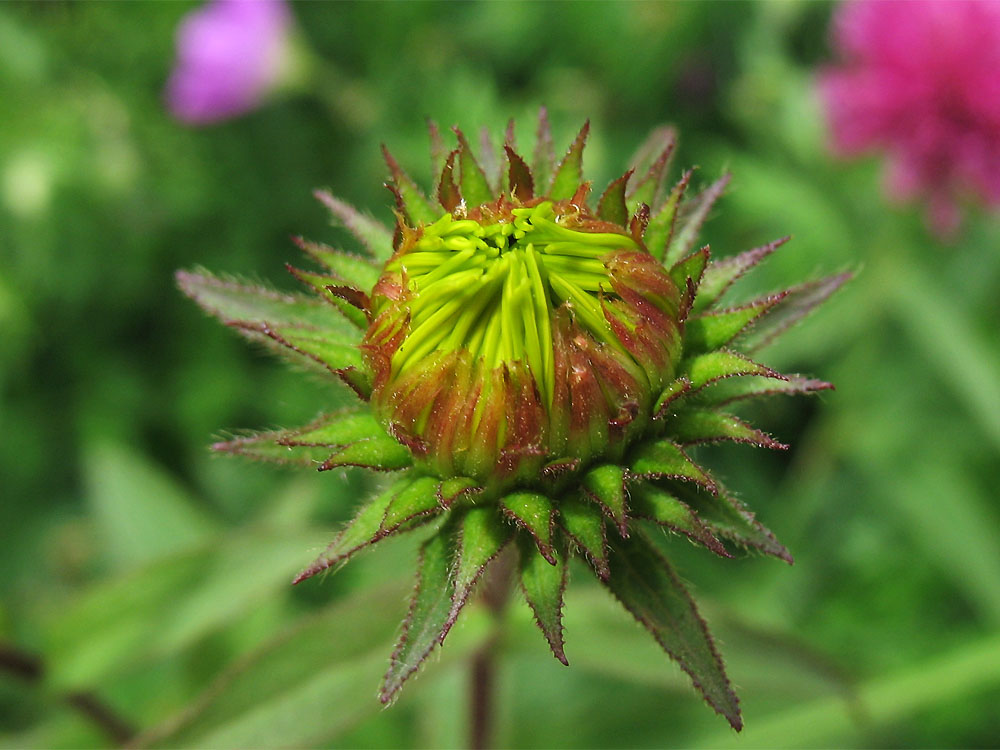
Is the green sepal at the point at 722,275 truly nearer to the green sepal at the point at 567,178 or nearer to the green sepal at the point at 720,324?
the green sepal at the point at 720,324

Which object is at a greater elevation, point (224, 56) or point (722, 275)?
point (722, 275)

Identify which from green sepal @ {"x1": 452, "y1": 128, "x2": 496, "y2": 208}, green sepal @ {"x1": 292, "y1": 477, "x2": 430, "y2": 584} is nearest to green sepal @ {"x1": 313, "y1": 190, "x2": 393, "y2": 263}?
green sepal @ {"x1": 452, "y1": 128, "x2": 496, "y2": 208}

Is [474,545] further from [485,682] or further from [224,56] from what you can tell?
[224,56]

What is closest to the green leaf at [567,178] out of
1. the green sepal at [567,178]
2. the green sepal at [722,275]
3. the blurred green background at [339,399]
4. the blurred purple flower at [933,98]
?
the green sepal at [567,178]

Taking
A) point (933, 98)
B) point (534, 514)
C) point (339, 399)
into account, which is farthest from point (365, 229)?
point (933, 98)

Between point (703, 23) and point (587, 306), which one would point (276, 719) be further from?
point (703, 23)
